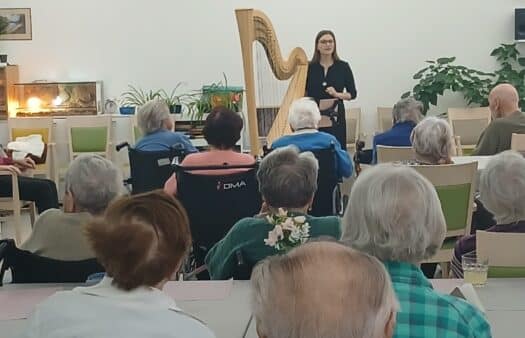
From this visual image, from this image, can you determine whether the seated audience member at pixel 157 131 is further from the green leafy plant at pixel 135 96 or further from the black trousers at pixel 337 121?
the green leafy plant at pixel 135 96

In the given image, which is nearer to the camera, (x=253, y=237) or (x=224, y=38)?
(x=253, y=237)

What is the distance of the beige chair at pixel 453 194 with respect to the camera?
3.88 metres

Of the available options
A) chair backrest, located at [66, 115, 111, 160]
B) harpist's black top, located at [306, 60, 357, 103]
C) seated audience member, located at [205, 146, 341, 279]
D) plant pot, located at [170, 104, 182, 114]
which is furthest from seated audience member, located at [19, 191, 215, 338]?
chair backrest, located at [66, 115, 111, 160]

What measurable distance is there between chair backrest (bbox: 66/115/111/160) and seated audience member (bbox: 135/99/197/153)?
279 centimetres

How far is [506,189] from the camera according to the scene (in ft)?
9.69

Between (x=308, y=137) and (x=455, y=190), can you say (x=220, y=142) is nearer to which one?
(x=308, y=137)

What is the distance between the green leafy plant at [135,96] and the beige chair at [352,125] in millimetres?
2157

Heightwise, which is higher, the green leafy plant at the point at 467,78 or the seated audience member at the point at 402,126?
the green leafy plant at the point at 467,78

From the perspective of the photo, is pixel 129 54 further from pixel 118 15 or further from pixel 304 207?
pixel 304 207

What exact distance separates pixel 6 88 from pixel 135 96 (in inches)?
55.0

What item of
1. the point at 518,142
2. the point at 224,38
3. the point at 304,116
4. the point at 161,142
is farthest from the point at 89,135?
the point at 518,142

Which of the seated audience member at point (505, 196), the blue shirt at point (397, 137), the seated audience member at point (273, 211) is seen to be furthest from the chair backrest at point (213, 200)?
the blue shirt at point (397, 137)

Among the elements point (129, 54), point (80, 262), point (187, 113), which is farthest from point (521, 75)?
point (80, 262)

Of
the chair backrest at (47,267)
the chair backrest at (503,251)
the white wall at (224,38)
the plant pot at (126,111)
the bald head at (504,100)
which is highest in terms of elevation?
the white wall at (224,38)
